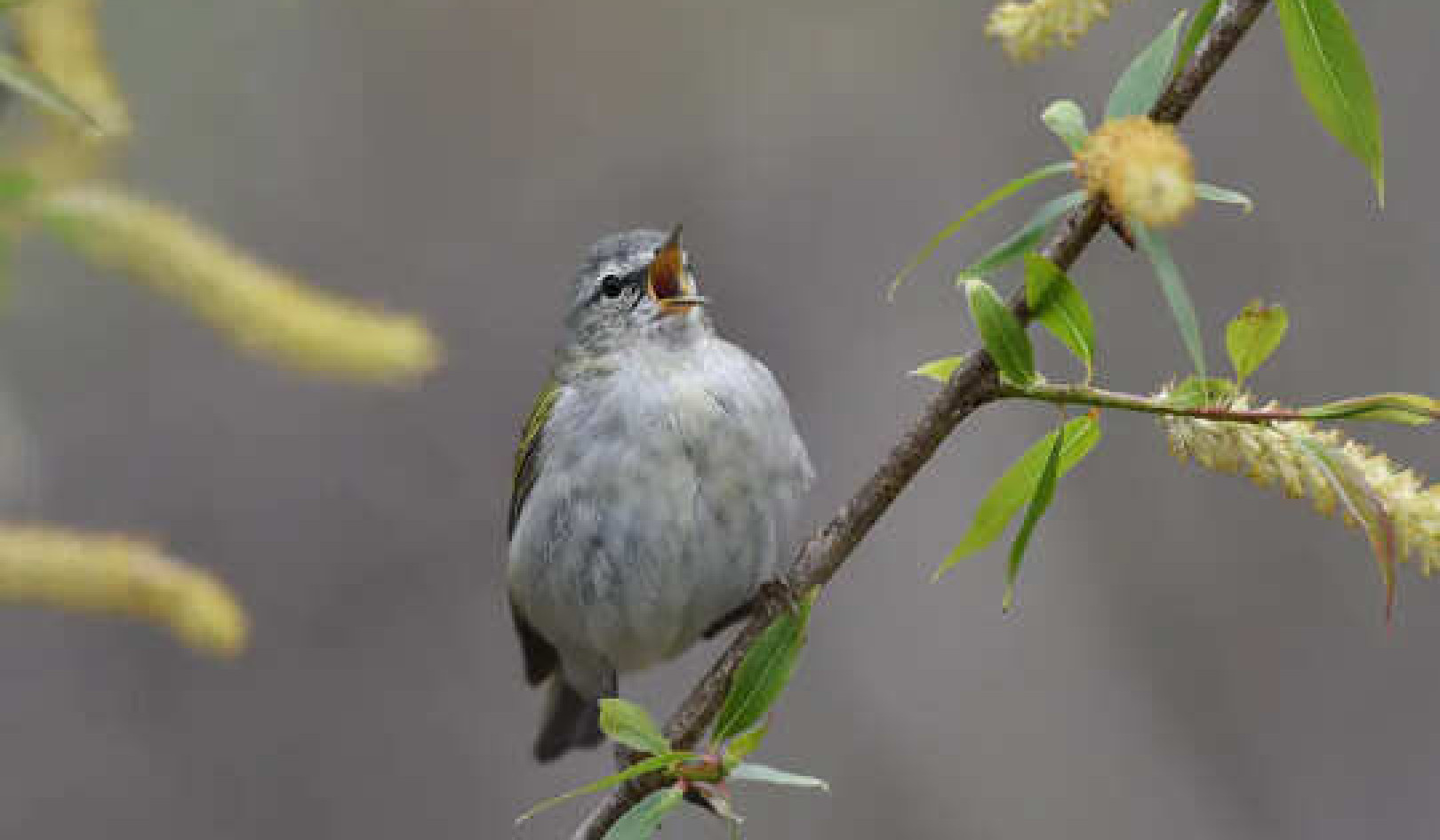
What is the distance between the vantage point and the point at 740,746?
7.94 ft

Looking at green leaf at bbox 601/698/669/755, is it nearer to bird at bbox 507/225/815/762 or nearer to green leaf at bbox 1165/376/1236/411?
green leaf at bbox 1165/376/1236/411

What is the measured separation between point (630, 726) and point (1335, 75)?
1.21 metres

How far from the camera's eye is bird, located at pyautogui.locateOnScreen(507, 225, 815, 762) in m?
4.46

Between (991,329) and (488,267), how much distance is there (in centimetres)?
564

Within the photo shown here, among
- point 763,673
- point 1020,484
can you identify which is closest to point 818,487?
point 763,673

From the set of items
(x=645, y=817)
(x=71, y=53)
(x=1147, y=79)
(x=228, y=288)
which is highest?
(x=71, y=53)

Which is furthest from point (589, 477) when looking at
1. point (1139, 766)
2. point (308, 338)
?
point (1139, 766)

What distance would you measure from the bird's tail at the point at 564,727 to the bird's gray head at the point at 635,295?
1.32 meters

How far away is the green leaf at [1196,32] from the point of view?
192 centimetres

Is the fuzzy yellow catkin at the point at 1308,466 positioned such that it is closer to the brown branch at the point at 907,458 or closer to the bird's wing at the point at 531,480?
the brown branch at the point at 907,458

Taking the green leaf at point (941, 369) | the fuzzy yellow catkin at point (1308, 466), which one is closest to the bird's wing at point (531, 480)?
the green leaf at point (941, 369)

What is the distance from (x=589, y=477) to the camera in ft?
15.0

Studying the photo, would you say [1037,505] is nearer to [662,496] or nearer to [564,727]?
[662,496]

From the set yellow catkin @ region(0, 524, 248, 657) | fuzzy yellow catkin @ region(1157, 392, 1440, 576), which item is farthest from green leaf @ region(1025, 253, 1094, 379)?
yellow catkin @ region(0, 524, 248, 657)
